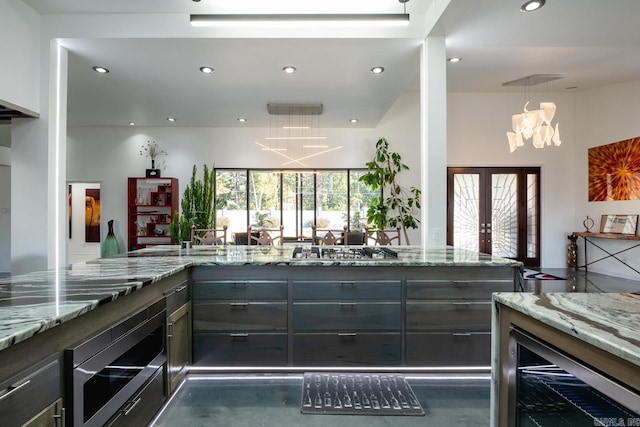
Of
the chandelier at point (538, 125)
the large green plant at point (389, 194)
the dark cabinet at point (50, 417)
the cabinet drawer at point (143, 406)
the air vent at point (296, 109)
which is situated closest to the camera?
the dark cabinet at point (50, 417)

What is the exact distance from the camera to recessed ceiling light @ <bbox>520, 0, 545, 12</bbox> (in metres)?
2.79

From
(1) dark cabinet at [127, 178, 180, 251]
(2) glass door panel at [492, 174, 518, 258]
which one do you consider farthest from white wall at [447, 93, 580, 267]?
(1) dark cabinet at [127, 178, 180, 251]

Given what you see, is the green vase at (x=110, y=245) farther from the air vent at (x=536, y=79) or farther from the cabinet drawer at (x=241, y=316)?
the air vent at (x=536, y=79)

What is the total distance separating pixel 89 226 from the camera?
837 centimetres

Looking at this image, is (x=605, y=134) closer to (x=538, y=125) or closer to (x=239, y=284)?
(x=538, y=125)

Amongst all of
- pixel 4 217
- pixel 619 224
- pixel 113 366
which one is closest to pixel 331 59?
pixel 113 366

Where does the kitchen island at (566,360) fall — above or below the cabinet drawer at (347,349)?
above

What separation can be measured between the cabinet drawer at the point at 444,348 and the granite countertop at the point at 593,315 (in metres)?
1.22

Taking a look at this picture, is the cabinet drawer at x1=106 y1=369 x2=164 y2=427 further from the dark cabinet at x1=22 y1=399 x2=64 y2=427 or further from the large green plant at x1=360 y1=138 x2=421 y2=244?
the large green plant at x1=360 y1=138 x2=421 y2=244

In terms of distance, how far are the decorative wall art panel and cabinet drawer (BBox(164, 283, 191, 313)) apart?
7.19 m

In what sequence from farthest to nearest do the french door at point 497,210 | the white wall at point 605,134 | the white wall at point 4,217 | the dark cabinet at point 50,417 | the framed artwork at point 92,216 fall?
the framed artwork at point 92,216 → the french door at point 497,210 → the white wall at point 4,217 → the white wall at point 605,134 → the dark cabinet at point 50,417

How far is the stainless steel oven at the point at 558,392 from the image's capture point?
0.79 metres

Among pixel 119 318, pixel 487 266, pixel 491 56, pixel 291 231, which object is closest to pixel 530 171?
pixel 491 56

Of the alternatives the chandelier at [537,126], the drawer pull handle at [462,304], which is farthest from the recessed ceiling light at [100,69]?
the chandelier at [537,126]
